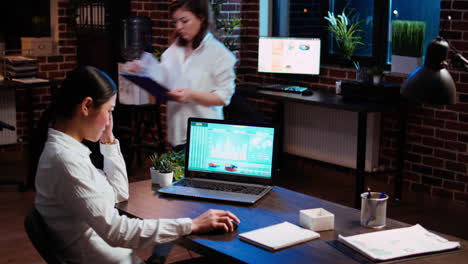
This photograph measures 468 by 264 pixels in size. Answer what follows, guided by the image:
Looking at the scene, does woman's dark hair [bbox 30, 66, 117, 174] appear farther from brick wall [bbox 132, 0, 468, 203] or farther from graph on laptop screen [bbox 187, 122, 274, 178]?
brick wall [bbox 132, 0, 468, 203]

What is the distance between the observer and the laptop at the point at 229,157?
291 centimetres

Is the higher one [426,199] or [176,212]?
[176,212]

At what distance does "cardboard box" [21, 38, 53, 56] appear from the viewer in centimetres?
666

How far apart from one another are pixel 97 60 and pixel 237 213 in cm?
445

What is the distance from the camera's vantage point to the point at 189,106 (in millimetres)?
3590

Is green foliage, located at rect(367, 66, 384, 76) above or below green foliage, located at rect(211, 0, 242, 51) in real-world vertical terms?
below

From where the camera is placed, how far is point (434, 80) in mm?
2162

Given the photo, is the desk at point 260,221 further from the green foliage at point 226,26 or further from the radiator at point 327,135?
the green foliage at point 226,26

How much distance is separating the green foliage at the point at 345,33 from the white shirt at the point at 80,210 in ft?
12.7

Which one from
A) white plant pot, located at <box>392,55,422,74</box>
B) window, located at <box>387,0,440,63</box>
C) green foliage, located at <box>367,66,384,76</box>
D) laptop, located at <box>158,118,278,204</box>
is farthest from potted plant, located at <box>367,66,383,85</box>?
laptop, located at <box>158,118,278,204</box>

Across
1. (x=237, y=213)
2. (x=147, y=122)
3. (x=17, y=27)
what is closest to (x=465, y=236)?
(x=237, y=213)

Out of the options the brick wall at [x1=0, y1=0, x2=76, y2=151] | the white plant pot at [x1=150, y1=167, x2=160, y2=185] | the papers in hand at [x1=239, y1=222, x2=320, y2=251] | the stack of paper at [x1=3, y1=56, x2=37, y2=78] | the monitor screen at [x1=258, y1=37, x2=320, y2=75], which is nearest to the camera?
the papers in hand at [x1=239, y1=222, x2=320, y2=251]

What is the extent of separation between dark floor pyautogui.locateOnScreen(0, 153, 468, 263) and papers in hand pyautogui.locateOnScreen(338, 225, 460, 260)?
210 centimetres

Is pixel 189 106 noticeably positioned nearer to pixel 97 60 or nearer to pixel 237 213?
pixel 237 213
